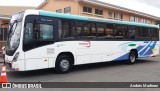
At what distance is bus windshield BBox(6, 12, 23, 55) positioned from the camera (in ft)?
33.9

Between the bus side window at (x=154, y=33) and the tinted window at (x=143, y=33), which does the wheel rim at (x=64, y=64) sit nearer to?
the tinted window at (x=143, y=33)

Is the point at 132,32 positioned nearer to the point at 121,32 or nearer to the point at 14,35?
the point at 121,32

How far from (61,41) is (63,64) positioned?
114 cm

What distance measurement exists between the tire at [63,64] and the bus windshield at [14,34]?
85.7 inches

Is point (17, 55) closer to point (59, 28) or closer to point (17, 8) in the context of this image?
point (59, 28)

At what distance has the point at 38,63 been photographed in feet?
34.7

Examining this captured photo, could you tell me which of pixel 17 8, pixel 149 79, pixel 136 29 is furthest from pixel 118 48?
pixel 17 8

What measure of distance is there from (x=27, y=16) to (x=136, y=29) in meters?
8.89

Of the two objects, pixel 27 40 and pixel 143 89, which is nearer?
pixel 143 89

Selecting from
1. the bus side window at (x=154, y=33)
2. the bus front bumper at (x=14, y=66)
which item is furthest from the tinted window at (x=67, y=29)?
the bus side window at (x=154, y=33)

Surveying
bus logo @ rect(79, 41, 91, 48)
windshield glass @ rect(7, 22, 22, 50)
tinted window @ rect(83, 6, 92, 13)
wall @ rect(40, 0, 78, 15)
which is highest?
wall @ rect(40, 0, 78, 15)

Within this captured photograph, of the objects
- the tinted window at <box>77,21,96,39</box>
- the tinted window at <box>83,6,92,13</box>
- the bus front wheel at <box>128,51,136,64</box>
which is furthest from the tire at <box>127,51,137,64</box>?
the tinted window at <box>83,6,92,13</box>

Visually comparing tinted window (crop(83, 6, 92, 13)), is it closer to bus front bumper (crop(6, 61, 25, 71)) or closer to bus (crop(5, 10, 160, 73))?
bus (crop(5, 10, 160, 73))

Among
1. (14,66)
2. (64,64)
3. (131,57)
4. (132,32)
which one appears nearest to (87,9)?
(132,32)
